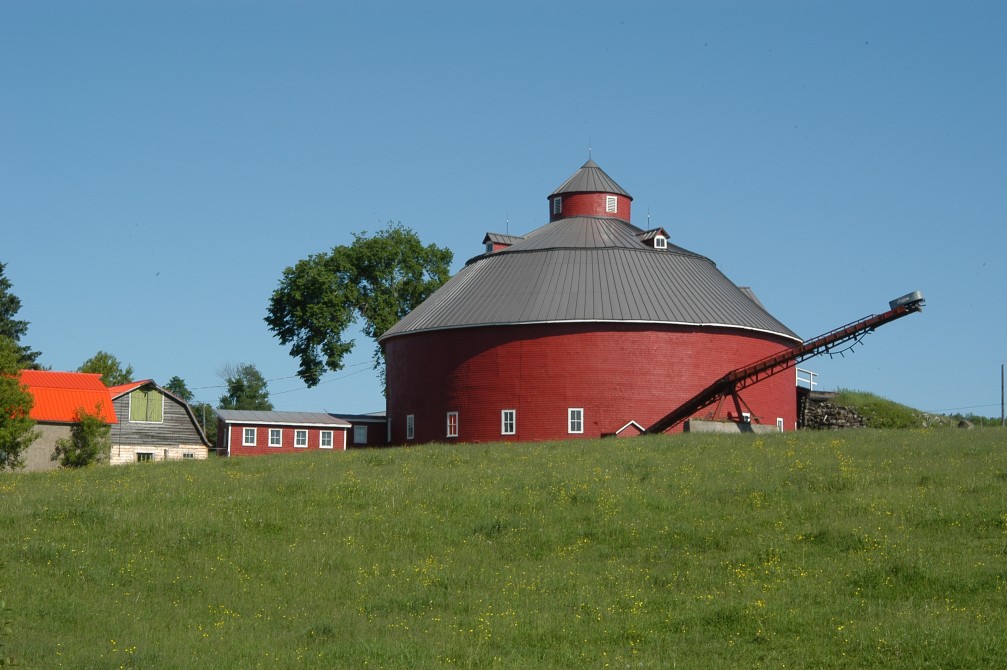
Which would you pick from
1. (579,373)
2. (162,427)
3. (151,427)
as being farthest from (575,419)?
(151,427)

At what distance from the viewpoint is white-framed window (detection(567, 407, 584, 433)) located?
149ft

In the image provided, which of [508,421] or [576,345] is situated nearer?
[576,345]

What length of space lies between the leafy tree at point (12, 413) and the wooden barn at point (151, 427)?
20.3ft

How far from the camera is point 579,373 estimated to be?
4547 cm

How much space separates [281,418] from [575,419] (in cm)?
1508

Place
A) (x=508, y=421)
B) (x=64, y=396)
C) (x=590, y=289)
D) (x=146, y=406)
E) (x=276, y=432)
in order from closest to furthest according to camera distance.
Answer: (x=508, y=421) < (x=590, y=289) < (x=64, y=396) < (x=276, y=432) < (x=146, y=406)

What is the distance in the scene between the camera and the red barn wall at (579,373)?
4534 cm

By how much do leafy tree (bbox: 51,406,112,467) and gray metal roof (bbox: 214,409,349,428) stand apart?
5106mm

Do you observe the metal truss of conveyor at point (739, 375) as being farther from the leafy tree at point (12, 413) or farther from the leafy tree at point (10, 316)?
the leafy tree at point (10, 316)

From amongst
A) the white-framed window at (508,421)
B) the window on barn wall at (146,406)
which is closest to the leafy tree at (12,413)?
the window on barn wall at (146,406)

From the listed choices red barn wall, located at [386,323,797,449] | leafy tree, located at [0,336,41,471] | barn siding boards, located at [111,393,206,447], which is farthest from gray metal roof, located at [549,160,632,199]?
leafy tree, located at [0,336,41,471]

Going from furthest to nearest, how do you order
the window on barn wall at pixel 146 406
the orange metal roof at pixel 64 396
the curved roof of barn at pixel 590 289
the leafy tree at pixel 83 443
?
the window on barn wall at pixel 146 406 → the orange metal roof at pixel 64 396 → the leafy tree at pixel 83 443 → the curved roof of barn at pixel 590 289

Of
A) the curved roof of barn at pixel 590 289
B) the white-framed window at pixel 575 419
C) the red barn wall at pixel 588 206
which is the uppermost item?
the red barn wall at pixel 588 206

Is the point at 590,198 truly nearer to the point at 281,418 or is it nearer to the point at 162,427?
the point at 281,418
